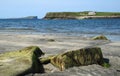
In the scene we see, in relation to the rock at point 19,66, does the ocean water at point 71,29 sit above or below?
below

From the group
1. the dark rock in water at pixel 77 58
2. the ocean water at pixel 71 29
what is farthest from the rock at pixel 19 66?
the ocean water at pixel 71 29

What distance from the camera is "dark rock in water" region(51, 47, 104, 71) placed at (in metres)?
10.3

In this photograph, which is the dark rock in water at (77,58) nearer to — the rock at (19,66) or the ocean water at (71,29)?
the rock at (19,66)

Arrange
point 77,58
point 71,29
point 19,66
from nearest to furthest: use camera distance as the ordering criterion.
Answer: point 19,66, point 77,58, point 71,29

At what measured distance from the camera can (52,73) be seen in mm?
9609

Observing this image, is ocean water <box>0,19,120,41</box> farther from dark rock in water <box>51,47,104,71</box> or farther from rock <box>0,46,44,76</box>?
rock <box>0,46,44,76</box>

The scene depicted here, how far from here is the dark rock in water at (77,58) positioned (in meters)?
10.3

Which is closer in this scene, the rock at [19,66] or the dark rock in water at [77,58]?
the rock at [19,66]

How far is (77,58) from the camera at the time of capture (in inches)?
418

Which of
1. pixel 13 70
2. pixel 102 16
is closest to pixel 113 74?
pixel 13 70

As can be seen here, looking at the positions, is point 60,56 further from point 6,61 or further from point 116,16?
point 116,16

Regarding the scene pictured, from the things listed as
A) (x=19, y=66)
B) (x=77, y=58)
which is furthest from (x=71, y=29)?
(x=19, y=66)

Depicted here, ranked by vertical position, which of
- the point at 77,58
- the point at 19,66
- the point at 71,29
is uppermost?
the point at 19,66

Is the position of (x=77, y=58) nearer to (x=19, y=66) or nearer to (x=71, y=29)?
(x=19, y=66)
